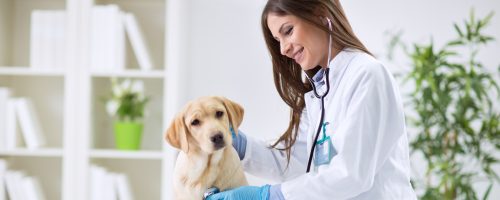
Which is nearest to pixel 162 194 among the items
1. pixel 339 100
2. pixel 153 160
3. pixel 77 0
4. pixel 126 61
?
pixel 153 160

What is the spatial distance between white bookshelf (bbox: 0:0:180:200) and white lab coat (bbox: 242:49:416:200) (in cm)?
157

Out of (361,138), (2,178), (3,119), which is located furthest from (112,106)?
(361,138)

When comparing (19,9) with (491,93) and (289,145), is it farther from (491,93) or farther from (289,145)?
(491,93)

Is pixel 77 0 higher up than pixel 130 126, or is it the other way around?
pixel 77 0

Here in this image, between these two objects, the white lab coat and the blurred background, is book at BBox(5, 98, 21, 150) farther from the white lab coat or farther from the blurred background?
the white lab coat

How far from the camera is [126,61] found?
3.16 meters

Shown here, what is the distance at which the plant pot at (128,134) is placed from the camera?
297 cm

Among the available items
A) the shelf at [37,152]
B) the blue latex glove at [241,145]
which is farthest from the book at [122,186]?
the blue latex glove at [241,145]

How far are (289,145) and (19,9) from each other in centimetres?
220

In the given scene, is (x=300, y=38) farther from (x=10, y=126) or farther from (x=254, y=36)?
(x=10, y=126)

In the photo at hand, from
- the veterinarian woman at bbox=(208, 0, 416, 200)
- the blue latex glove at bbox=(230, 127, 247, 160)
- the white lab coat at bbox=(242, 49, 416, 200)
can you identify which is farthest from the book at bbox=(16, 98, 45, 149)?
the white lab coat at bbox=(242, 49, 416, 200)

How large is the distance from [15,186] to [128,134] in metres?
0.65

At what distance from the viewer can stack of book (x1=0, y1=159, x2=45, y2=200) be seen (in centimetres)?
299

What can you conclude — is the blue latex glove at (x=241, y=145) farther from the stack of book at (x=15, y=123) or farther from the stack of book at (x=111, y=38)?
the stack of book at (x=15, y=123)
